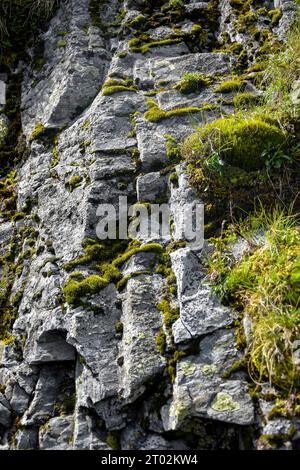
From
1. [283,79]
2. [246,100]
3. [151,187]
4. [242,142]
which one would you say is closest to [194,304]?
[151,187]

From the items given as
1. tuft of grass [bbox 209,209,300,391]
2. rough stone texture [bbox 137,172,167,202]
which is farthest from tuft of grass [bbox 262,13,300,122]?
rough stone texture [bbox 137,172,167,202]

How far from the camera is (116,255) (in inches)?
267

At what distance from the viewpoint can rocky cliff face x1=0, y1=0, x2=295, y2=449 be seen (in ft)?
17.5

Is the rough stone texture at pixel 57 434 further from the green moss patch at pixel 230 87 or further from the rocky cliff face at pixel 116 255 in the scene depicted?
the green moss patch at pixel 230 87

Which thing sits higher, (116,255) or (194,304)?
(116,255)

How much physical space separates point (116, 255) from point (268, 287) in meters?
2.28

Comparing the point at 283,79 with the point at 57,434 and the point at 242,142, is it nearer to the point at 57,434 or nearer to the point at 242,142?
the point at 242,142

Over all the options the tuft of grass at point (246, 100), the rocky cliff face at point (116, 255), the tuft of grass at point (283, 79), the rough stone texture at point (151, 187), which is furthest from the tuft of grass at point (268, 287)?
the tuft of grass at point (246, 100)

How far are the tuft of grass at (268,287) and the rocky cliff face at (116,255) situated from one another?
262mm

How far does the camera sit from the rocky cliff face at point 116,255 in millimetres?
5320

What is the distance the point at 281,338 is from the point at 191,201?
2.40m

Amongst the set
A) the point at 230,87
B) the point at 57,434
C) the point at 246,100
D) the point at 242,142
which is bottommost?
the point at 57,434
